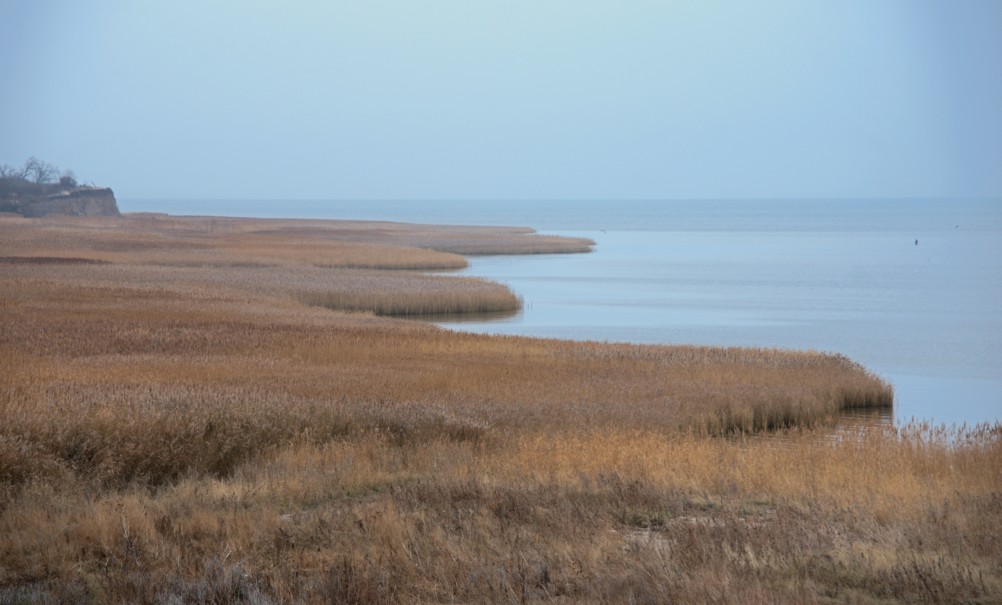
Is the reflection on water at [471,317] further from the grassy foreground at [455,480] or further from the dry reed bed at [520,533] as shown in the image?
the dry reed bed at [520,533]

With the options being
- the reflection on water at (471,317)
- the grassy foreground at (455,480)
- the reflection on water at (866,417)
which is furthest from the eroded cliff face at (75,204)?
the reflection on water at (866,417)

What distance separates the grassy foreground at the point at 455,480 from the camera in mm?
7855

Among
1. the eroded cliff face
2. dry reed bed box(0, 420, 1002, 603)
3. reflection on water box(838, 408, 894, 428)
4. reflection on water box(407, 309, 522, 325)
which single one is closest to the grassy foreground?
dry reed bed box(0, 420, 1002, 603)

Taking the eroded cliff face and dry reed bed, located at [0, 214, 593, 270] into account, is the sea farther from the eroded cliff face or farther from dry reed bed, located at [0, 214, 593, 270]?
the eroded cliff face

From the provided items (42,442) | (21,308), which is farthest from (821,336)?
(42,442)

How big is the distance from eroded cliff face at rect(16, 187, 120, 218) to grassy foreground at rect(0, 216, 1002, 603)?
348ft

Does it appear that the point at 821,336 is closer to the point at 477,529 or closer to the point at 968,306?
the point at 968,306

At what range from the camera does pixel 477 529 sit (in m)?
9.21

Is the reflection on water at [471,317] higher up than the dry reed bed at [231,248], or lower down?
lower down

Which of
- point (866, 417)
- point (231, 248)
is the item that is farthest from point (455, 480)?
point (231, 248)

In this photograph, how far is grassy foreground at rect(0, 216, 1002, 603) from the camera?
309 inches

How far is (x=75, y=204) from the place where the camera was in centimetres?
12706

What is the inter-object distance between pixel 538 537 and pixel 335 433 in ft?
23.4

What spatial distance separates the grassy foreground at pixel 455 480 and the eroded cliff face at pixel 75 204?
106034 mm
